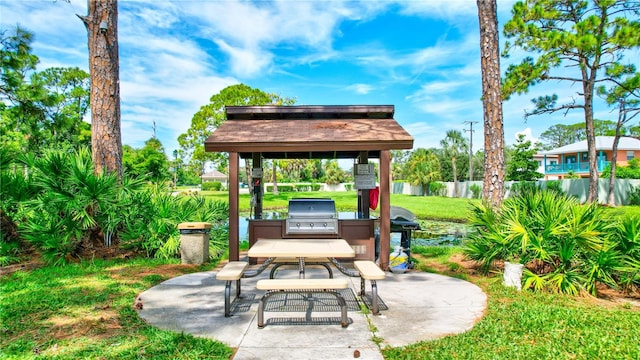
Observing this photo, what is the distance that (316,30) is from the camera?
15539 mm

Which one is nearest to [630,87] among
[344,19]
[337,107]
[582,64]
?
[582,64]

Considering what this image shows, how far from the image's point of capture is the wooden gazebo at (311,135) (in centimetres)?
589

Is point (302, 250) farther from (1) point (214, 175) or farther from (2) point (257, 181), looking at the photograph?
(1) point (214, 175)

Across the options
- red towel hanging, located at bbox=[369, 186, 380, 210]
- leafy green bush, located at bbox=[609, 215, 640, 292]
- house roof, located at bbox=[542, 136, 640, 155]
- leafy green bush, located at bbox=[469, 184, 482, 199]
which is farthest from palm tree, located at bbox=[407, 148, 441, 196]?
leafy green bush, located at bbox=[609, 215, 640, 292]

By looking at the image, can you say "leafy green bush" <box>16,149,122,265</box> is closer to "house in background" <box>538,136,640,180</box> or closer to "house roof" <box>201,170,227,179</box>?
"house in background" <box>538,136,640,180</box>

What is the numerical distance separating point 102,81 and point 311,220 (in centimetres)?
535

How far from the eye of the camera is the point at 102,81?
25.9ft

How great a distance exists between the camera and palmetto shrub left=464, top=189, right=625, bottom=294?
493 centimetres

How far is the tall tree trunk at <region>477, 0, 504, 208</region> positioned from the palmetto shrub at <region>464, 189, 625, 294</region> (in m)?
1.30

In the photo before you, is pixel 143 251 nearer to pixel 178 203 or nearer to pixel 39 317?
pixel 178 203

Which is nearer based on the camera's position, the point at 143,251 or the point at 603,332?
the point at 603,332

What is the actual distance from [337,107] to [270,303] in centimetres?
369

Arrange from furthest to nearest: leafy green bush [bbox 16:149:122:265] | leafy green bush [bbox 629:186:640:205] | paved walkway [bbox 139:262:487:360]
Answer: leafy green bush [bbox 629:186:640:205] → leafy green bush [bbox 16:149:122:265] → paved walkway [bbox 139:262:487:360]

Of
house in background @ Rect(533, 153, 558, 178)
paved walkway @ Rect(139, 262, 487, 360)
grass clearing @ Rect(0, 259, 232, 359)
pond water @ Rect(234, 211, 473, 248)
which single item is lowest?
pond water @ Rect(234, 211, 473, 248)
